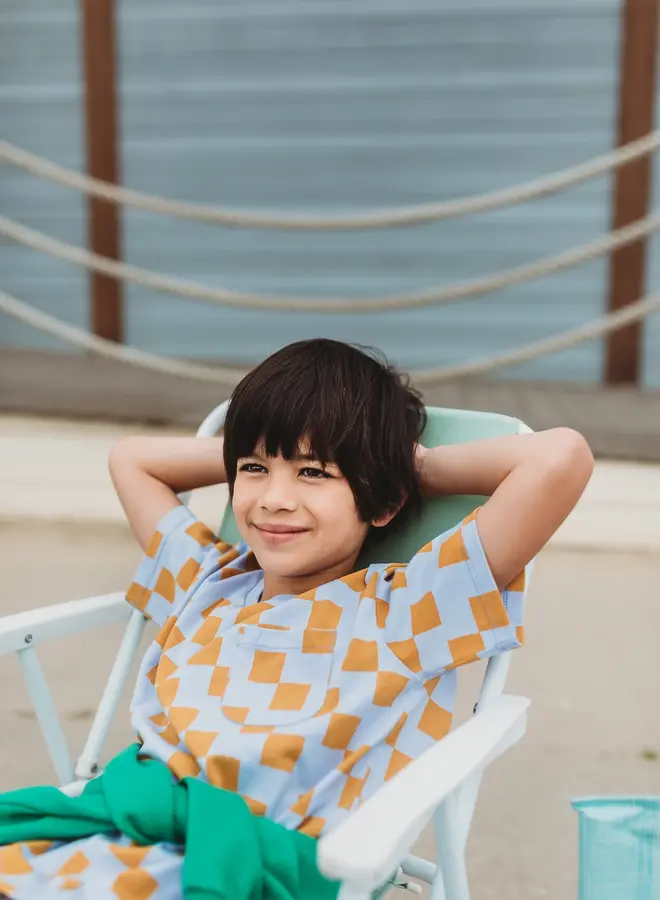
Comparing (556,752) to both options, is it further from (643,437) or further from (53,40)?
(53,40)

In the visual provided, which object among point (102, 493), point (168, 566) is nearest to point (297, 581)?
point (168, 566)

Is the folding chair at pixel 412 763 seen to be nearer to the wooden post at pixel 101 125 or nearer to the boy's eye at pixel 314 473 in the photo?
the boy's eye at pixel 314 473

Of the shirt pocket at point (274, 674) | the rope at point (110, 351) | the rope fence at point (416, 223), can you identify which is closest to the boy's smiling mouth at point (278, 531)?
the shirt pocket at point (274, 674)

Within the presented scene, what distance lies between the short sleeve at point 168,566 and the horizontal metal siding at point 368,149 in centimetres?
353

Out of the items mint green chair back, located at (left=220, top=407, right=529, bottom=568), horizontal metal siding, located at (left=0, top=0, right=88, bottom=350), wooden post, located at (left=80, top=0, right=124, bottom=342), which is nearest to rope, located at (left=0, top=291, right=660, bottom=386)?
wooden post, located at (left=80, top=0, right=124, bottom=342)

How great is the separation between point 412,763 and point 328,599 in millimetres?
329

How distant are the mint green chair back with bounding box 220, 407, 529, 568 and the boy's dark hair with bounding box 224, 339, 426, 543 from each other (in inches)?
3.7

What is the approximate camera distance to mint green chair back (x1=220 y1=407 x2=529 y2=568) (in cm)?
158

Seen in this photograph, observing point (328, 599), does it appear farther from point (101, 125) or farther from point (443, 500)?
point (101, 125)

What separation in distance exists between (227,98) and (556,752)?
372 centimetres

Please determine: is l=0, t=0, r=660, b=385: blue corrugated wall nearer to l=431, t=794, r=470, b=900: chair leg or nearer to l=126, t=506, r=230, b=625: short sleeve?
l=126, t=506, r=230, b=625: short sleeve

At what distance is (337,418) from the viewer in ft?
4.61

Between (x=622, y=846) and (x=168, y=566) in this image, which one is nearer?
(x=622, y=846)

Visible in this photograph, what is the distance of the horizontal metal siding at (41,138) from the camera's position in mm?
5203
